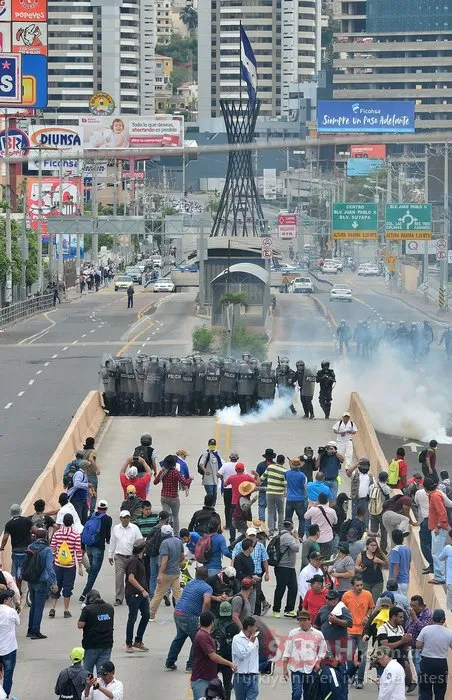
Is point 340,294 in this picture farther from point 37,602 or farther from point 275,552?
point 37,602

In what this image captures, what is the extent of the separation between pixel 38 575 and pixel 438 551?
4.62 metres

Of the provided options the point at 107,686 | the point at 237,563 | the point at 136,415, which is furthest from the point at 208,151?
the point at 136,415

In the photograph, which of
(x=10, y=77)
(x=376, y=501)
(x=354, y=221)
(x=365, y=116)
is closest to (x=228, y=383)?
(x=376, y=501)

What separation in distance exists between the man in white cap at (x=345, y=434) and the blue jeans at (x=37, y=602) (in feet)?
34.3

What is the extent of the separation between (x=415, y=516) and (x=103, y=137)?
429 ft

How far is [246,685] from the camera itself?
15336 millimetres

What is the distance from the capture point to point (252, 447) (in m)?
34.5

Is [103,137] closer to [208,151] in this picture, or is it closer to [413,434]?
[413,434]

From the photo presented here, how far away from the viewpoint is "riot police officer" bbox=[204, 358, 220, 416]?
38875mm

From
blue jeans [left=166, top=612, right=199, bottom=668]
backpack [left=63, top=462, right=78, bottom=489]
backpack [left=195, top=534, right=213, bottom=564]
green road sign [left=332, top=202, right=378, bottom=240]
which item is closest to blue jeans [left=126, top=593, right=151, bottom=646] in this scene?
backpack [left=195, top=534, right=213, bottom=564]

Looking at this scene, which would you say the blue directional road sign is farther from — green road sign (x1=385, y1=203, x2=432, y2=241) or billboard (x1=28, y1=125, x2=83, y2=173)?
billboard (x1=28, y1=125, x2=83, y2=173)

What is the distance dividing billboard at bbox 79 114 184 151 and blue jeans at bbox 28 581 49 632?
13186 centimetres

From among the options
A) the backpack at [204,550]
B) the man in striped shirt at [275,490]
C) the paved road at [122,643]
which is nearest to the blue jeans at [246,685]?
the paved road at [122,643]

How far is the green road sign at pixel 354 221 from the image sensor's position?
89.6 meters
